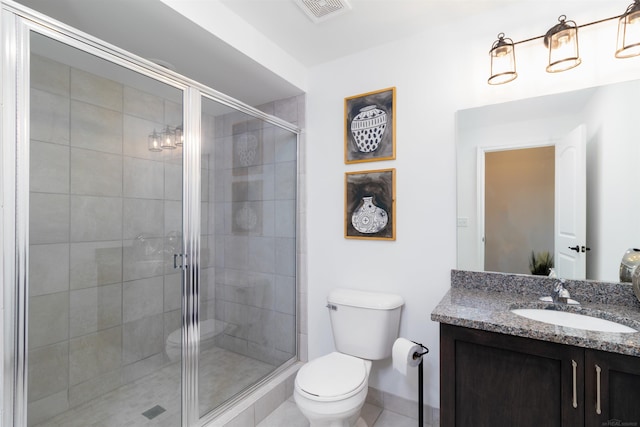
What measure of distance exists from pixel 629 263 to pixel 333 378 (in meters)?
1.51

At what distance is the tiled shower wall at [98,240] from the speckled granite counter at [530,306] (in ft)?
4.73

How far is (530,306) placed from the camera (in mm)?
1456

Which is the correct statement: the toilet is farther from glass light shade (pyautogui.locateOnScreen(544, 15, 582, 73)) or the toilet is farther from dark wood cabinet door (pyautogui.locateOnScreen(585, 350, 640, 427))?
glass light shade (pyautogui.locateOnScreen(544, 15, 582, 73))

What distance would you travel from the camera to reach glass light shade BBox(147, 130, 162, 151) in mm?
1631

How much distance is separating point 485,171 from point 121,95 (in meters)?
1.99

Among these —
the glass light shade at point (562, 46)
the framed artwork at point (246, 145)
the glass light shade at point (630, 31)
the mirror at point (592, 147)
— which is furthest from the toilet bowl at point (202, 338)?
the glass light shade at point (630, 31)

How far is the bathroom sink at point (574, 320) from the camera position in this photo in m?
1.25

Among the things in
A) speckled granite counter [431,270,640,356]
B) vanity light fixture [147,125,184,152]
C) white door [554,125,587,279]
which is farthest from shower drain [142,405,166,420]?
white door [554,125,587,279]

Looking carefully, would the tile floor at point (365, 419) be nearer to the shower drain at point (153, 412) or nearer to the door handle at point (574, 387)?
the shower drain at point (153, 412)

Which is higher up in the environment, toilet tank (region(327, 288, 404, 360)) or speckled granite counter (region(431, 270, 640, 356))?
speckled granite counter (region(431, 270, 640, 356))

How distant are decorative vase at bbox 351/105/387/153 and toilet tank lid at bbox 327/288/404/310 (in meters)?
0.96

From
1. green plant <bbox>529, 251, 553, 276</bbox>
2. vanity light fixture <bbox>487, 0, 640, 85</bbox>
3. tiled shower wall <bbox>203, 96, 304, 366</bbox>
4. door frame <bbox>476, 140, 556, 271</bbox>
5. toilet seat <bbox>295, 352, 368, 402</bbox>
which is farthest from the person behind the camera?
tiled shower wall <bbox>203, 96, 304, 366</bbox>

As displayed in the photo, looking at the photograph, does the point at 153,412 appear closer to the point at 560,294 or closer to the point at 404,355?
the point at 404,355

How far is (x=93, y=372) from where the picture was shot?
5.35 feet
